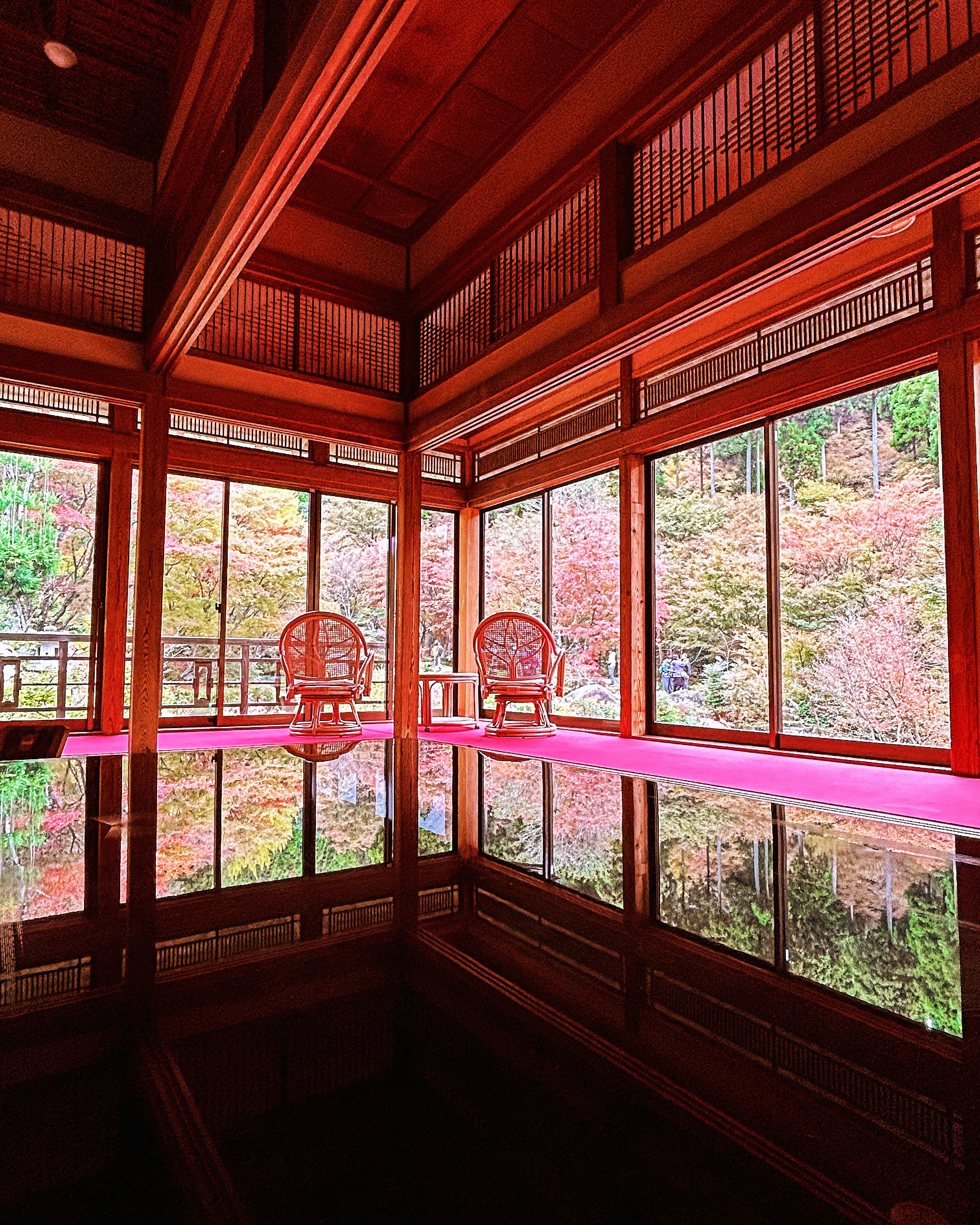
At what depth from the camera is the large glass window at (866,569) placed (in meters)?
4.32

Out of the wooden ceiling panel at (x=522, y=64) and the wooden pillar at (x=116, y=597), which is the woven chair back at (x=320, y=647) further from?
the wooden ceiling panel at (x=522, y=64)

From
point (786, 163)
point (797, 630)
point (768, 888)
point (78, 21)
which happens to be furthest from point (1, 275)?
→ point (797, 630)

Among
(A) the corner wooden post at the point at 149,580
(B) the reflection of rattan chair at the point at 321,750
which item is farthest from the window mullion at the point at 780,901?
(A) the corner wooden post at the point at 149,580

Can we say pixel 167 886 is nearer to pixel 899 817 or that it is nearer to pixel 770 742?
pixel 899 817

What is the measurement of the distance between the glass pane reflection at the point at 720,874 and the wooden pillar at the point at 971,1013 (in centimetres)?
19

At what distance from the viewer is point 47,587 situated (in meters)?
6.03

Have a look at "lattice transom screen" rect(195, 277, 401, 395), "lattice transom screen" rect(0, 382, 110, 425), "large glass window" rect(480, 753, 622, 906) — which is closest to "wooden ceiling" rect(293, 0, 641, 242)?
"lattice transom screen" rect(195, 277, 401, 395)

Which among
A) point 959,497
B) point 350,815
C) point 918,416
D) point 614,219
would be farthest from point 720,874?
point 918,416

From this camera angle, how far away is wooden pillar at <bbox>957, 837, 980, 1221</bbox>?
439mm

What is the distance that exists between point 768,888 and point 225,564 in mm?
6307

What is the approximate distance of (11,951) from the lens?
2.74ft

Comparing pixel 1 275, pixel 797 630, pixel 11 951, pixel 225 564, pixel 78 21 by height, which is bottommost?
pixel 11 951

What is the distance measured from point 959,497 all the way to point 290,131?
12.1 feet

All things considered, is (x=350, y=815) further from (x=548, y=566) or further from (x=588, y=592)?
(x=548, y=566)
